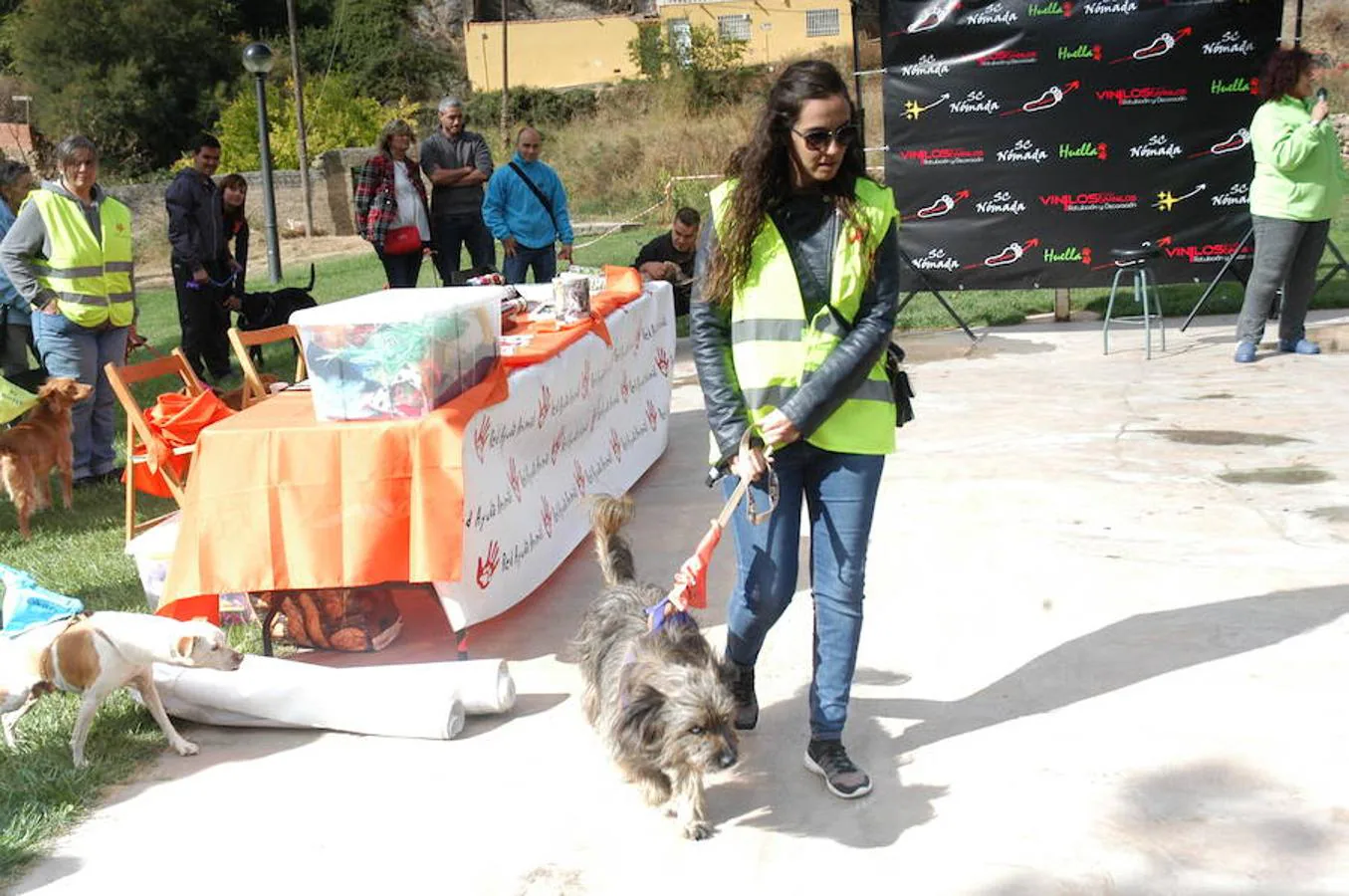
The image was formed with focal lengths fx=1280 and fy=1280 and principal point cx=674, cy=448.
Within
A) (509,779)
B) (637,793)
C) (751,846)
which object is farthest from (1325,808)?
(509,779)

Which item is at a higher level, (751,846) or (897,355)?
(897,355)

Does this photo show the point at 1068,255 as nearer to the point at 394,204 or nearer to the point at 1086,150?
the point at 1086,150

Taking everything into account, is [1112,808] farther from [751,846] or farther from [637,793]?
[637,793]

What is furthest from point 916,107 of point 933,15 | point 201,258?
point 201,258

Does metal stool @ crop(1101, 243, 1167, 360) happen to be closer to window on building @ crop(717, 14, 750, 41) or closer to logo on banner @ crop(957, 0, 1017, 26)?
logo on banner @ crop(957, 0, 1017, 26)

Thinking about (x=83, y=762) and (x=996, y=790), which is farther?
(x=83, y=762)

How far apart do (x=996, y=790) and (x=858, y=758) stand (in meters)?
0.43

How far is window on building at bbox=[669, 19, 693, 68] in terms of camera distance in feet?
146

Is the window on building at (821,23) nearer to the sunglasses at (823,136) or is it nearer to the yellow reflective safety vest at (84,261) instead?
the yellow reflective safety vest at (84,261)

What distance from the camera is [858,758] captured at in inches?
149

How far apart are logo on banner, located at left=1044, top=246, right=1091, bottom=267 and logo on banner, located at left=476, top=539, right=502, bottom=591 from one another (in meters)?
7.43

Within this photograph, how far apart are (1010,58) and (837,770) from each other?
8.40 m

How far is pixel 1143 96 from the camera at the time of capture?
1045cm

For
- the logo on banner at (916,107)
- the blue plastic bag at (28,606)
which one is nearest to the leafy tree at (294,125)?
the logo on banner at (916,107)
